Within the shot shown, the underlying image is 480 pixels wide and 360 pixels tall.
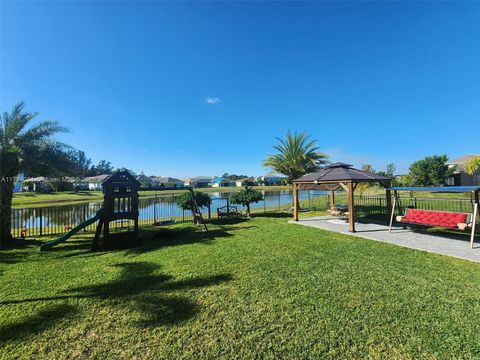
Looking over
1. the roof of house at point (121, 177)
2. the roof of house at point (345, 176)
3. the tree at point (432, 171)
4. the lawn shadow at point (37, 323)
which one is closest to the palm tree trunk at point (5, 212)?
the roof of house at point (121, 177)

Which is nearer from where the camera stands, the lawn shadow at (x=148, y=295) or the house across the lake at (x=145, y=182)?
the lawn shadow at (x=148, y=295)

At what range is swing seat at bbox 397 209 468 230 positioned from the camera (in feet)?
23.6

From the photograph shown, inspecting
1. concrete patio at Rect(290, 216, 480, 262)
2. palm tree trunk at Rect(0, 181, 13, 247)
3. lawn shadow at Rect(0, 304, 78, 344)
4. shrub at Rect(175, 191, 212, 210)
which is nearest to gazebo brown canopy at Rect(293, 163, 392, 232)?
concrete patio at Rect(290, 216, 480, 262)

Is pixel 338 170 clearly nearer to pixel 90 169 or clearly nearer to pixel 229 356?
pixel 229 356

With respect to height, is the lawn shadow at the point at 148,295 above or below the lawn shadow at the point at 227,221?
below

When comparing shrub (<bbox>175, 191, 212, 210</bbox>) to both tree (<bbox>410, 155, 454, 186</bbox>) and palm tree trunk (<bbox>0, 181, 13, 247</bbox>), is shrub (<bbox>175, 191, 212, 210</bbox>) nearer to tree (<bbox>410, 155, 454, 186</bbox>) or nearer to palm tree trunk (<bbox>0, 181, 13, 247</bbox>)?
palm tree trunk (<bbox>0, 181, 13, 247</bbox>)

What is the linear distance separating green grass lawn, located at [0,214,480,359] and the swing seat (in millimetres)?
2054

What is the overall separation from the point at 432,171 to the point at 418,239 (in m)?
30.3

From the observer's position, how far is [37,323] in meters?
3.44

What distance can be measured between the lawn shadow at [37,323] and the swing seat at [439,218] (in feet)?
32.7

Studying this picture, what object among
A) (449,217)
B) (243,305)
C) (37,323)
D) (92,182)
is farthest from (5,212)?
(92,182)

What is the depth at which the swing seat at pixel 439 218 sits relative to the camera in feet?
23.6

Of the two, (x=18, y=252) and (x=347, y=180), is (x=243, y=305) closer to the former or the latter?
(x=347, y=180)

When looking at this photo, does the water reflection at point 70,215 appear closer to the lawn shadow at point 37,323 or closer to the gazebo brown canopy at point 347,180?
the gazebo brown canopy at point 347,180
